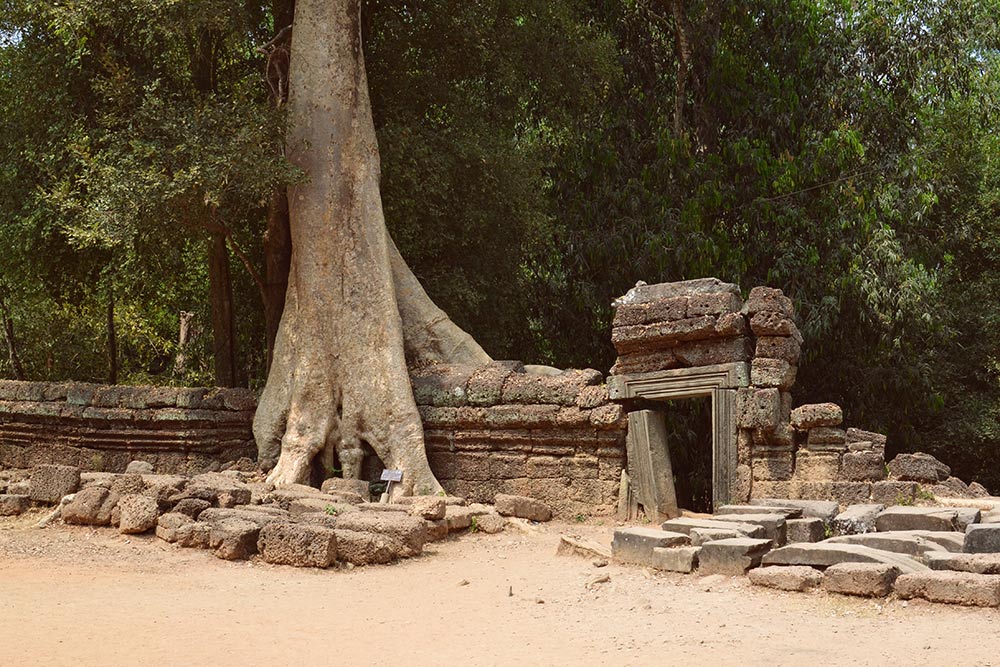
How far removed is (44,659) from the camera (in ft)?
17.5

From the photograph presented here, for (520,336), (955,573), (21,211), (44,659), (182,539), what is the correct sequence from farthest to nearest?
(520,336) → (21,211) → (182,539) → (955,573) → (44,659)

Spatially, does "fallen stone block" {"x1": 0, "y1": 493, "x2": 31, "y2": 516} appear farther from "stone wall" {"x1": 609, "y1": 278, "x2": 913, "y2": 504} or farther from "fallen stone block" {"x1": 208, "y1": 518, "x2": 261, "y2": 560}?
"stone wall" {"x1": 609, "y1": 278, "x2": 913, "y2": 504}

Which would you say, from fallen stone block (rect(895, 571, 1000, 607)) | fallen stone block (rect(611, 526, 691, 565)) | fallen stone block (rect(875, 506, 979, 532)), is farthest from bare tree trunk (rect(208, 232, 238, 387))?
fallen stone block (rect(895, 571, 1000, 607))

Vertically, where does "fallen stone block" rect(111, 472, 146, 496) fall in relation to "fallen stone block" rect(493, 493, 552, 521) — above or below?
above

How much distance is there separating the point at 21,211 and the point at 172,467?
3.97m


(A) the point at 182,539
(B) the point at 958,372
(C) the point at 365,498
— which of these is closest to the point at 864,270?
(B) the point at 958,372

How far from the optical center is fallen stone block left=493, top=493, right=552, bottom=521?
34.6ft

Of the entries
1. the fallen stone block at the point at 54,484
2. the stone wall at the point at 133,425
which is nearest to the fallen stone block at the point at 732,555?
the fallen stone block at the point at 54,484

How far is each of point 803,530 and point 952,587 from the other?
164 centimetres

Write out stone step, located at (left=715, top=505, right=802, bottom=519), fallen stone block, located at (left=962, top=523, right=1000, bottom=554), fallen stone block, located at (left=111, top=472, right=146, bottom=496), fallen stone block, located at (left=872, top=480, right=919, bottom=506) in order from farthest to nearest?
fallen stone block, located at (left=872, top=480, right=919, bottom=506)
fallen stone block, located at (left=111, top=472, right=146, bottom=496)
stone step, located at (left=715, top=505, right=802, bottom=519)
fallen stone block, located at (left=962, top=523, right=1000, bottom=554)

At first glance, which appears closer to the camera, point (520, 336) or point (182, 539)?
point (182, 539)

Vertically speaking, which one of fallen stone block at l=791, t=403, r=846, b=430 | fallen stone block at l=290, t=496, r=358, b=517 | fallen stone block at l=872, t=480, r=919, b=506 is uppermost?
fallen stone block at l=791, t=403, r=846, b=430

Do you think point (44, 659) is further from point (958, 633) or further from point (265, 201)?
point (265, 201)

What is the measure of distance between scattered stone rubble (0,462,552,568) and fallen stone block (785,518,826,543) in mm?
2735
